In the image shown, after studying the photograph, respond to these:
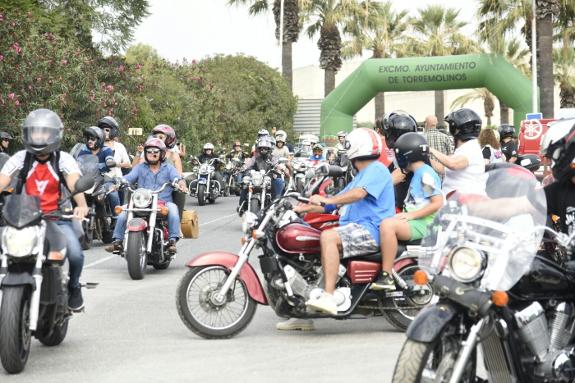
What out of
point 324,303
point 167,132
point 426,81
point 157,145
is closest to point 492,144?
point 167,132

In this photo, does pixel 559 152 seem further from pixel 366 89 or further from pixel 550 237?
pixel 366 89

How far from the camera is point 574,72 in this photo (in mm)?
52125

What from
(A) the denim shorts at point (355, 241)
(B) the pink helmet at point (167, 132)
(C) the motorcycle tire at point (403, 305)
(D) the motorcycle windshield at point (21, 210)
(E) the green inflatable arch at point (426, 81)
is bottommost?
(C) the motorcycle tire at point (403, 305)

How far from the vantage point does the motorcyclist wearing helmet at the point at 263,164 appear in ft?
66.2

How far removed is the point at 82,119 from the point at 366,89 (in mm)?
12719

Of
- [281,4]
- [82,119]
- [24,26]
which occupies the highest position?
[281,4]

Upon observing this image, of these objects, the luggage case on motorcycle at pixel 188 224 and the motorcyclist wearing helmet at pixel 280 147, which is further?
the motorcyclist wearing helmet at pixel 280 147

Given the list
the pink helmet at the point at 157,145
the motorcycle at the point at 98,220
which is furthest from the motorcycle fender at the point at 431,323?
the motorcycle at the point at 98,220

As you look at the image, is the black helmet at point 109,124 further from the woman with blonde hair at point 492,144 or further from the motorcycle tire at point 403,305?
the motorcycle tire at point 403,305

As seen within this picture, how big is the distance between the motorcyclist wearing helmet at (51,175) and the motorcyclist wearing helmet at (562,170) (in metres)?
3.32

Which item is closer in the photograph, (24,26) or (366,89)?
(24,26)

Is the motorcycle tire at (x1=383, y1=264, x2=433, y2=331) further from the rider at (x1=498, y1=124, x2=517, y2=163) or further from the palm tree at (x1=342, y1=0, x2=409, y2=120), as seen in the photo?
the palm tree at (x1=342, y1=0, x2=409, y2=120)

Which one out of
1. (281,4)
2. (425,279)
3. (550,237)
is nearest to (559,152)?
(550,237)

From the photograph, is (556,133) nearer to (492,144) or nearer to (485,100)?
(492,144)
